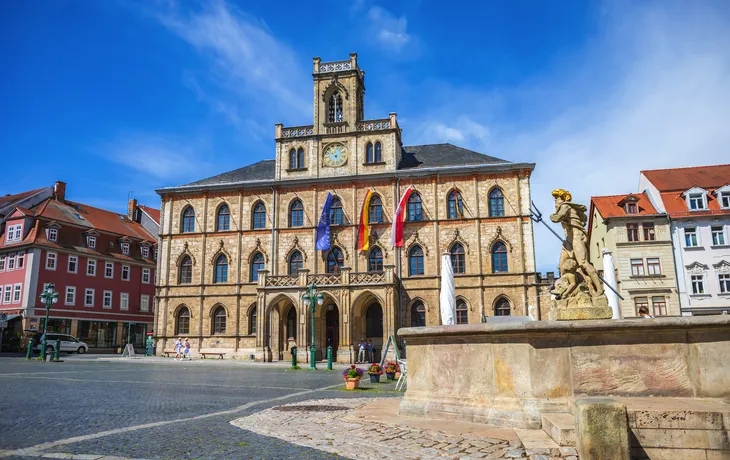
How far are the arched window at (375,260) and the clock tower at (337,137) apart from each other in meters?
5.50

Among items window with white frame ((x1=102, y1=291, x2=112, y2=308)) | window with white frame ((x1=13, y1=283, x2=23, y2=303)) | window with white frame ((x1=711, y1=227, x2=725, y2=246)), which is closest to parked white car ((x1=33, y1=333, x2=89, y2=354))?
window with white frame ((x1=13, y1=283, x2=23, y2=303))

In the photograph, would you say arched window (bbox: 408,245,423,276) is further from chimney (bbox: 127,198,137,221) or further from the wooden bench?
chimney (bbox: 127,198,137,221)

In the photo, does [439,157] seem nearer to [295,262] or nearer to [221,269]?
[295,262]

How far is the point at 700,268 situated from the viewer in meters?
37.3

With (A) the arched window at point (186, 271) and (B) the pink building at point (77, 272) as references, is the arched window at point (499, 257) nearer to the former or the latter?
(A) the arched window at point (186, 271)

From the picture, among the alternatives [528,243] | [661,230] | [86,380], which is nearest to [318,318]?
[528,243]

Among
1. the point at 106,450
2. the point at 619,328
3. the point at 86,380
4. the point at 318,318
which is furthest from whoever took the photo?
the point at 318,318

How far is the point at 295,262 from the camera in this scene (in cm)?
3866

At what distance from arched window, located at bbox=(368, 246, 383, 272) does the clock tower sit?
5500mm

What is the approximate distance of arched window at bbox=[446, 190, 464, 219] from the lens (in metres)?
37.0

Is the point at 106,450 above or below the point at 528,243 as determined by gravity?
below

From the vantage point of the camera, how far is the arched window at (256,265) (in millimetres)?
38987

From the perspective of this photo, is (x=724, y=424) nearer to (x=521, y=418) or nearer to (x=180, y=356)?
(x=521, y=418)

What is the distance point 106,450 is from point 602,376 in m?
6.16
